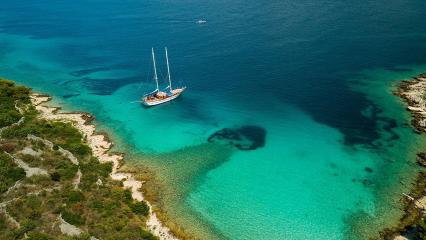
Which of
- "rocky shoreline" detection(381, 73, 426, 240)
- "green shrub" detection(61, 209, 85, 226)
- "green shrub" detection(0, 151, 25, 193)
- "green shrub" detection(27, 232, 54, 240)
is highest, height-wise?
"green shrub" detection(0, 151, 25, 193)

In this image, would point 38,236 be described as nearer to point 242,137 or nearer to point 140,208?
point 140,208

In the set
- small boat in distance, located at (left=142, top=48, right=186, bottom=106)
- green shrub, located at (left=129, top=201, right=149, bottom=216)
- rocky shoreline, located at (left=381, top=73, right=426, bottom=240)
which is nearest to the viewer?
rocky shoreline, located at (left=381, top=73, right=426, bottom=240)

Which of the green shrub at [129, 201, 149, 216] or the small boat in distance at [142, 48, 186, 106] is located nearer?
the green shrub at [129, 201, 149, 216]

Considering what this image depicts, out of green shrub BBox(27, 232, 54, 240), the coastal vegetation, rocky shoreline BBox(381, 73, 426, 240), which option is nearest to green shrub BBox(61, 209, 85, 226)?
the coastal vegetation

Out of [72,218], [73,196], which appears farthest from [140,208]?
[72,218]

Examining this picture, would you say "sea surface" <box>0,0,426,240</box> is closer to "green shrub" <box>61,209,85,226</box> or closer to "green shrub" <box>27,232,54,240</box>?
"green shrub" <box>61,209,85,226</box>

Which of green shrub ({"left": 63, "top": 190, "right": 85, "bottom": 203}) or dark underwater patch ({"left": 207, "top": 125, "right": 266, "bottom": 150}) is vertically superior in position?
green shrub ({"left": 63, "top": 190, "right": 85, "bottom": 203})

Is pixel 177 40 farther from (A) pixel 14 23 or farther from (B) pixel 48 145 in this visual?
(A) pixel 14 23
